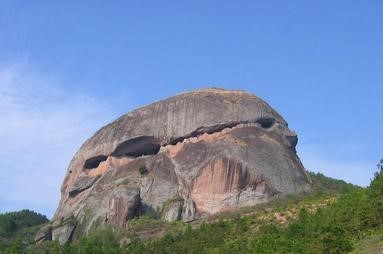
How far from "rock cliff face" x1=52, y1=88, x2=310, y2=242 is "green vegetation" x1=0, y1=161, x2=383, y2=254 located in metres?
2.32

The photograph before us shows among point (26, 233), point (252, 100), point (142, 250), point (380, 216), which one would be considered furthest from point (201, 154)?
point (380, 216)

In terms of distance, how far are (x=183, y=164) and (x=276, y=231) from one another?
20538mm

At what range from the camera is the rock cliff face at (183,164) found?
58.6m

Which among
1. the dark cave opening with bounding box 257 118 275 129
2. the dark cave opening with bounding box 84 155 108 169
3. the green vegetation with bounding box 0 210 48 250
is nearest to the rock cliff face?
the dark cave opening with bounding box 257 118 275 129

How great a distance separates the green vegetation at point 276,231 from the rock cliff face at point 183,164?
2318 mm

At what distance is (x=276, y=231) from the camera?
42.3 m

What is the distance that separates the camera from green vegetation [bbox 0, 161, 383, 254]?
1121 inches

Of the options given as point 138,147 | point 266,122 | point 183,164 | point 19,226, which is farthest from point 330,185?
point 19,226

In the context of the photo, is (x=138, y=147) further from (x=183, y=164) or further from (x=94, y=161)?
(x=183, y=164)

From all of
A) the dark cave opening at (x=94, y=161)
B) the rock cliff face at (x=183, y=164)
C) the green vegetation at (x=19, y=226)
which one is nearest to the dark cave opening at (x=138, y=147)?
the rock cliff face at (x=183, y=164)

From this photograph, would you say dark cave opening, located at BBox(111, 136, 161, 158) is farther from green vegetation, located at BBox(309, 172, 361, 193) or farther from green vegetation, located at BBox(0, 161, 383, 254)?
green vegetation, located at BBox(309, 172, 361, 193)

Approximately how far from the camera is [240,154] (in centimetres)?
5966

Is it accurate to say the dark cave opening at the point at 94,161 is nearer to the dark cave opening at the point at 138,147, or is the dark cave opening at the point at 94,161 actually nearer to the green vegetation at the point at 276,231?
the dark cave opening at the point at 138,147

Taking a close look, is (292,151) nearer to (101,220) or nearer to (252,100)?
(252,100)
